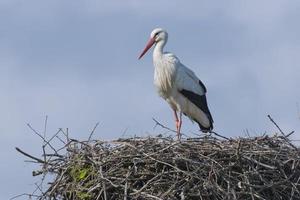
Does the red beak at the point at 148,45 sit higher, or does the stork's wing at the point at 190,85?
the red beak at the point at 148,45

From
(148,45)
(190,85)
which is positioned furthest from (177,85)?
(148,45)

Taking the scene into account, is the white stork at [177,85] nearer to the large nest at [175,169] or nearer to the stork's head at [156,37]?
the stork's head at [156,37]

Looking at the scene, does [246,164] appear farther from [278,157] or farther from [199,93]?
[199,93]

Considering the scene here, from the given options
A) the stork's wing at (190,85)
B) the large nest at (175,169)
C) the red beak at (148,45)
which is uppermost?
the red beak at (148,45)

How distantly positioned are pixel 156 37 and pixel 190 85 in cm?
73

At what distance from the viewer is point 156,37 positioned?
14.1 metres

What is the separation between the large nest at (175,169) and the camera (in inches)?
408

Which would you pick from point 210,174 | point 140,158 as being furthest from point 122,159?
point 210,174

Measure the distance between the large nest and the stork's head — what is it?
3.19m

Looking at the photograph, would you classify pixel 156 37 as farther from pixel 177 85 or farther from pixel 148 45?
pixel 177 85

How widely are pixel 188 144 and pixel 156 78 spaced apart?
3152 millimetres

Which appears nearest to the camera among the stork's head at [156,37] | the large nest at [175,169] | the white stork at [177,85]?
the large nest at [175,169]

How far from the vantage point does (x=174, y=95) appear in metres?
13.9

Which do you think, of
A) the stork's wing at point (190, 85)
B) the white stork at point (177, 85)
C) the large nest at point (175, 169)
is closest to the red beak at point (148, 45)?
the white stork at point (177, 85)
